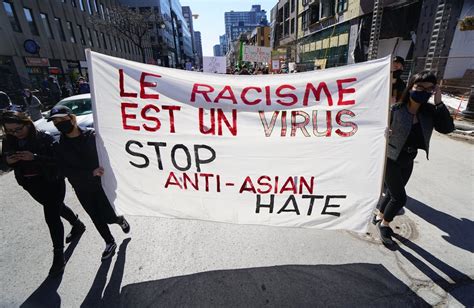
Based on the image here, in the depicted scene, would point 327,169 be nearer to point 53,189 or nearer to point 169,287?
point 169,287

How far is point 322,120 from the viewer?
2.42 m

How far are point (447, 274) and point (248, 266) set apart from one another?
6.66ft

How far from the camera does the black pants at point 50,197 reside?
106 inches

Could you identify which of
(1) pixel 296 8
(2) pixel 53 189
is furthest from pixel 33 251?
(1) pixel 296 8

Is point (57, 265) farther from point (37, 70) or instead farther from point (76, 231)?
point (37, 70)

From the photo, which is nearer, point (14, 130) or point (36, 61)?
point (14, 130)

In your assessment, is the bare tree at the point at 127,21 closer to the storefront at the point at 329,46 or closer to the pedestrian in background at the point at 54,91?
the pedestrian in background at the point at 54,91

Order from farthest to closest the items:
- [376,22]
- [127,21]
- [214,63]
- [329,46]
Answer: [127,21] → [329,46] → [376,22] → [214,63]

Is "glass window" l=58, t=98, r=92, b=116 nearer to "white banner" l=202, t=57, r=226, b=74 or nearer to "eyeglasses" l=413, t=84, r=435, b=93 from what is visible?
"white banner" l=202, t=57, r=226, b=74

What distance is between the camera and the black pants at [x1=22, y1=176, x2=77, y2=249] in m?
2.70

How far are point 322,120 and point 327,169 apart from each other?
493mm

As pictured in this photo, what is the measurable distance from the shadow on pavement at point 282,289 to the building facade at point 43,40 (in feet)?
71.1

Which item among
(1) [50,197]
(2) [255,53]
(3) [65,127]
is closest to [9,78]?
(2) [255,53]

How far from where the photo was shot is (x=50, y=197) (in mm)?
2789
